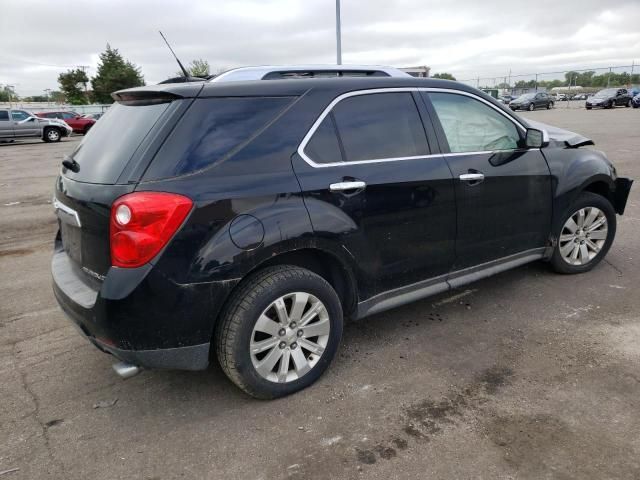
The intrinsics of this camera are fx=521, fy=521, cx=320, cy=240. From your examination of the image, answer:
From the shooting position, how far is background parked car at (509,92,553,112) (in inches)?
1544

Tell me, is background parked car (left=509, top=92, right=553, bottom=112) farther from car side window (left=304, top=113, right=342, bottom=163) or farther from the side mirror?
car side window (left=304, top=113, right=342, bottom=163)

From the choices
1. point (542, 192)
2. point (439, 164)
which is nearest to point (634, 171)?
point (542, 192)

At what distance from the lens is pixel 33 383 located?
3176 mm

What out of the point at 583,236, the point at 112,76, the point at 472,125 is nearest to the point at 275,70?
the point at 472,125

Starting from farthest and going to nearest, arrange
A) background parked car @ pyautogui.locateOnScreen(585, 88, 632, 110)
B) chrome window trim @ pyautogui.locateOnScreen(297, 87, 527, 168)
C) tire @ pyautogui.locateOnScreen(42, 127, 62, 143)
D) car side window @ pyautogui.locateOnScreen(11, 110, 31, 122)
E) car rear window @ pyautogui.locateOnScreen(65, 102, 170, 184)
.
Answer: background parked car @ pyautogui.locateOnScreen(585, 88, 632, 110)
tire @ pyautogui.locateOnScreen(42, 127, 62, 143)
car side window @ pyautogui.locateOnScreen(11, 110, 31, 122)
chrome window trim @ pyautogui.locateOnScreen(297, 87, 527, 168)
car rear window @ pyautogui.locateOnScreen(65, 102, 170, 184)

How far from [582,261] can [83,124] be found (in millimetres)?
29963

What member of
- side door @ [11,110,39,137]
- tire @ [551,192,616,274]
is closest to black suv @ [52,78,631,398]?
tire @ [551,192,616,274]

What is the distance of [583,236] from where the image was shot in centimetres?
462

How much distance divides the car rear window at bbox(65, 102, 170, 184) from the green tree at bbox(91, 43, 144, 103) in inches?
2221

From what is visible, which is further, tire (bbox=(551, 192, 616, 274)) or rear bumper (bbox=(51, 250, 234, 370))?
tire (bbox=(551, 192, 616, 274))

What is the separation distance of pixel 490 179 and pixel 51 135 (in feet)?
83.8

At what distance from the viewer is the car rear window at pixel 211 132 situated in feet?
8.50

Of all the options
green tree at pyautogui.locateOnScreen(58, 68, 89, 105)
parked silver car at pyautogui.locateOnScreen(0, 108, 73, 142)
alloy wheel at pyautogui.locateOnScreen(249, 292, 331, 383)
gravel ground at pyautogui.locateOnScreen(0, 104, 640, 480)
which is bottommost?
gravel ground at pyautogui.locateOnScreen(0, 104, 640, 480)

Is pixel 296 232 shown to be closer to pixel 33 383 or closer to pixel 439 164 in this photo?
pixel 439 164
